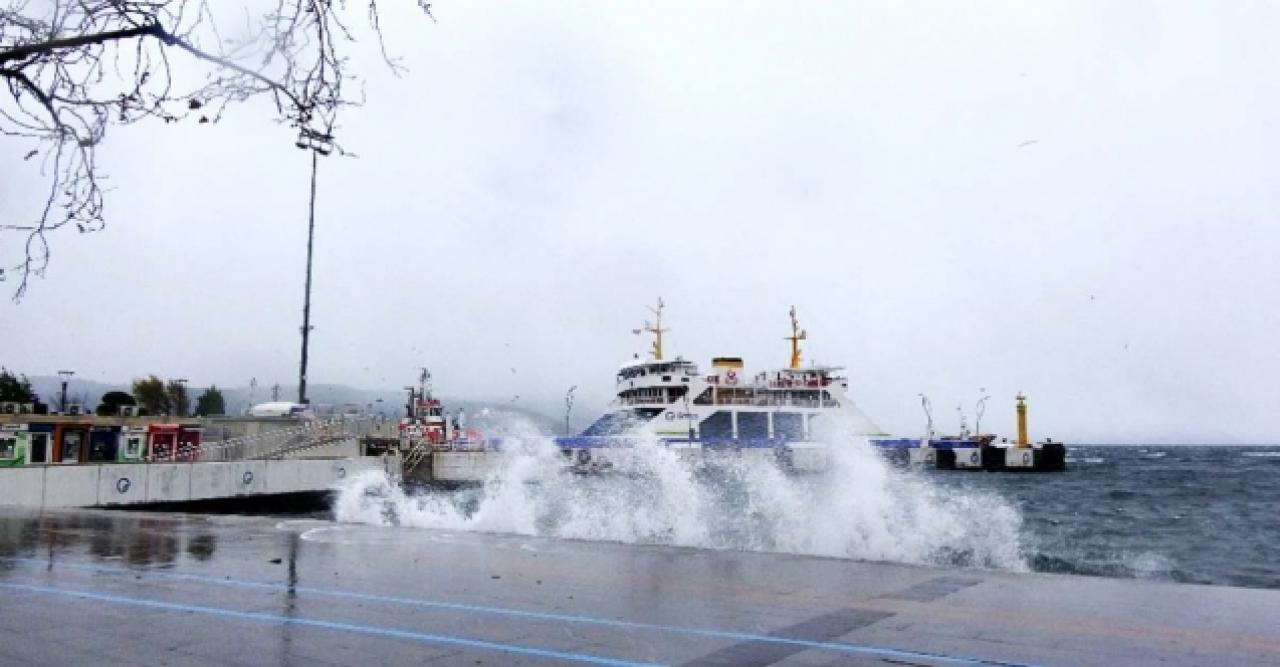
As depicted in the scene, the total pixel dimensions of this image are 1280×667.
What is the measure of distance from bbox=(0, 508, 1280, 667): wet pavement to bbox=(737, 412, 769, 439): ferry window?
5936cm

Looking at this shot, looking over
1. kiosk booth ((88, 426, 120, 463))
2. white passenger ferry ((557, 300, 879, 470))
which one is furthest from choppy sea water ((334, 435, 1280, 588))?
white passenger ferry ((557, 300, 879, 470))

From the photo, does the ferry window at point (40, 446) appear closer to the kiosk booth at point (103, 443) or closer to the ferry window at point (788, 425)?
the kiosk booth at point (103, 443)

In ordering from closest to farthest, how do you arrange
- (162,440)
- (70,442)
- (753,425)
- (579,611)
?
(579,611), (70,442), (162,440), (753,425)

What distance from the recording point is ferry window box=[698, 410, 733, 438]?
69625mm

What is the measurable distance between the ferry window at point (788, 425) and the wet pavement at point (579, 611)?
2386 inches

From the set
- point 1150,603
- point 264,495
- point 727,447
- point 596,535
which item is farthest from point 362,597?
point 727,447

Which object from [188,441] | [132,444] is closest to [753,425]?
[188,441]

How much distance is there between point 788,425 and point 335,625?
67598mm

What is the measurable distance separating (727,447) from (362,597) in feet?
188

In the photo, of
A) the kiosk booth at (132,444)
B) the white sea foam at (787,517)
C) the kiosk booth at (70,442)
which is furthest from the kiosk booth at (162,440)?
the white sea foam at (787,517)

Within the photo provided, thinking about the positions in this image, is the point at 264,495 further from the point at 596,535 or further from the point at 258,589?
the point at 258,589

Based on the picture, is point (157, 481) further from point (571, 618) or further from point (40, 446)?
point (571, 618)

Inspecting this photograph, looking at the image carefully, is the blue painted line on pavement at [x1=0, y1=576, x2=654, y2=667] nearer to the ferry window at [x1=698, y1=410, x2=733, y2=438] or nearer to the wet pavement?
the wet pavement

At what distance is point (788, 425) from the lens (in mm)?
73375
